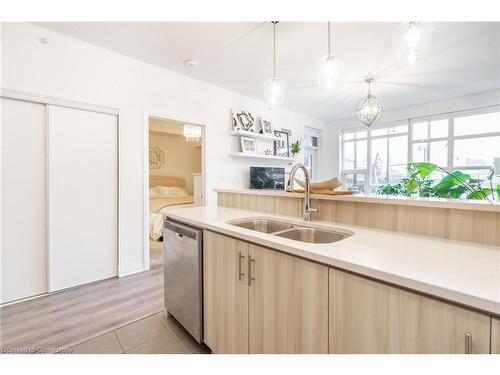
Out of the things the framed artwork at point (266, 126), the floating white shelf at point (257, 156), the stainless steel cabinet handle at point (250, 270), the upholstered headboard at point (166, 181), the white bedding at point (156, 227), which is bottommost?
the white bedding at point (156, 227)

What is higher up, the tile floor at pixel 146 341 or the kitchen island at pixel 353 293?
the kitchen island at pixel 353 293

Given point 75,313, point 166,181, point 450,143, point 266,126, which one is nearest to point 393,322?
point 75,313

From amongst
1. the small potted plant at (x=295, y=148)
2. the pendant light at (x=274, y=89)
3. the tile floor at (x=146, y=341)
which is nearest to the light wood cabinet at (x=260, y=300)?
the tile floor at (x=146, y=341)

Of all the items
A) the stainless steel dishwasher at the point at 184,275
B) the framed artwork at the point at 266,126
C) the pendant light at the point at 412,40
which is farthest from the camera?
the framed artwork at the point at 266,126

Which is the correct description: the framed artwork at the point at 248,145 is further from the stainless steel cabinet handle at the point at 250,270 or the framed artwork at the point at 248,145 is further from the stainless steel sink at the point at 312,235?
the stainless steel cabinet handle at the point at 250,270

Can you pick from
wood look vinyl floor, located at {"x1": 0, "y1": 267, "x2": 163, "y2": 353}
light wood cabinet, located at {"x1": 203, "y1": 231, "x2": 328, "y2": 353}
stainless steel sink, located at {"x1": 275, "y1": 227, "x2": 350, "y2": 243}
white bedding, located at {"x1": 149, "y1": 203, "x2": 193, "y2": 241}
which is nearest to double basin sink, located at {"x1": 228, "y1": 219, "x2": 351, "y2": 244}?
stainless steel sink, located at {"x1": 275, "y1": 227, "x2": 350, "y2": 243}

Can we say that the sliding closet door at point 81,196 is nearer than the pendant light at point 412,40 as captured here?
No

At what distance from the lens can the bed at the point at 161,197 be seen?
4004 mm

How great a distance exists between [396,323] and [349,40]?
2.77 meters

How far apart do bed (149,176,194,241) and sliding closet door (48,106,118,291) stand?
93 cm

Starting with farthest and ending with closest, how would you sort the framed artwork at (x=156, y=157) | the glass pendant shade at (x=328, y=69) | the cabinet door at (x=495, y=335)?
the framed artwork at (x=156, y=157)
the glass pendant shade at (x=328, y=69)
the cabinet door at (x=495, y=335)

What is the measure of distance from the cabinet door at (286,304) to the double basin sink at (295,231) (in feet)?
1.02

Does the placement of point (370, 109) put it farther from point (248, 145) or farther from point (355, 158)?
point (355, 158)
